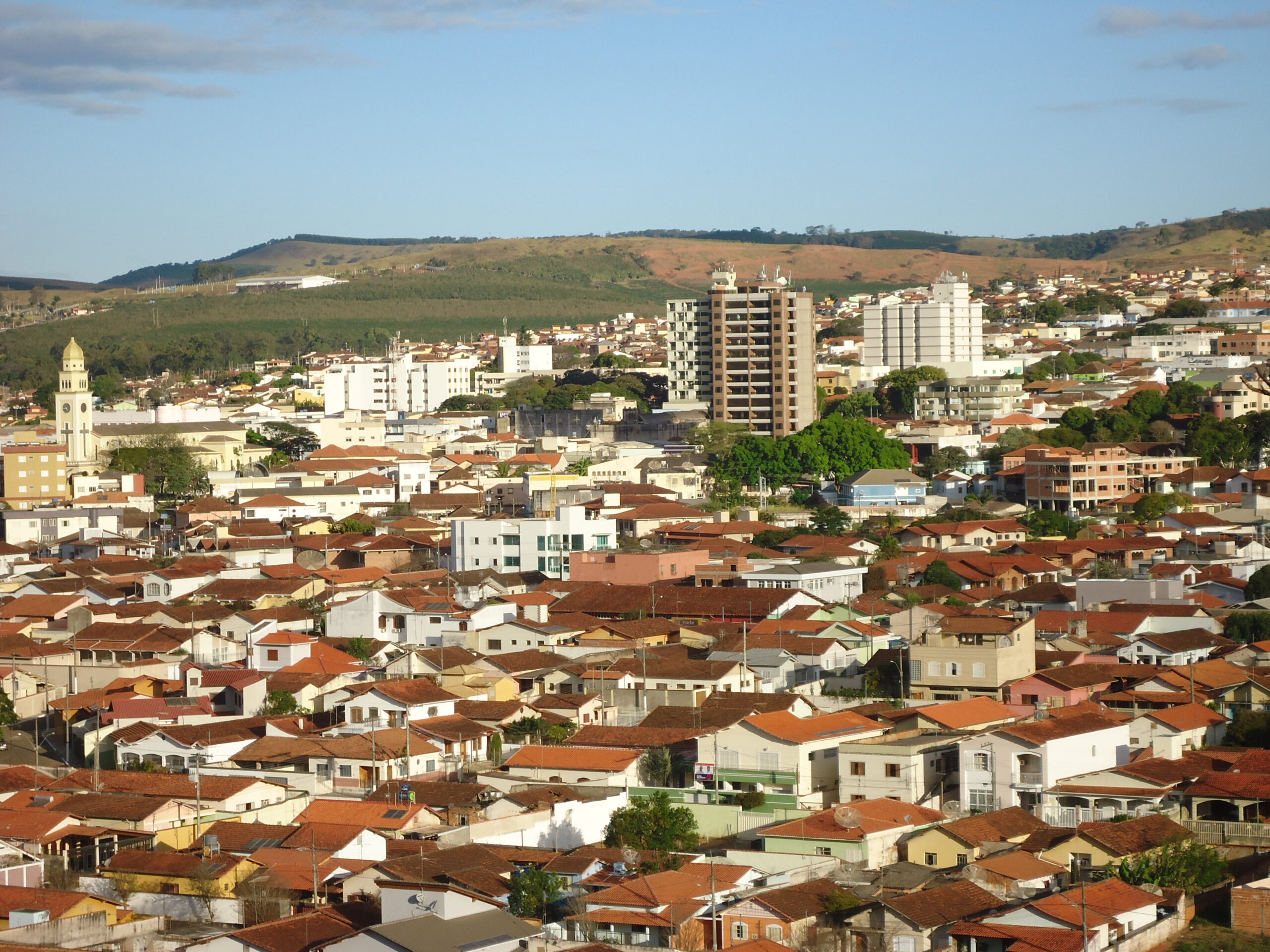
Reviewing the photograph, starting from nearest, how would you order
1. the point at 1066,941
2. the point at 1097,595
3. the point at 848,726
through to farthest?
the point at 1066,941 < the point at 848,726 < the point at 1097,595

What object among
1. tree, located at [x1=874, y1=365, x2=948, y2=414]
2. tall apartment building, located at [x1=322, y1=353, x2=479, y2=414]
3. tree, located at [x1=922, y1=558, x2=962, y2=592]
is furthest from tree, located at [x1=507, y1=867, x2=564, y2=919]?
tall apartment building, located at [x1=322, y1=353, x2=479, y2=414]

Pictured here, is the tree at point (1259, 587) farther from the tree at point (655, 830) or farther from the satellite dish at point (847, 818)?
the tree at point (655, 830)

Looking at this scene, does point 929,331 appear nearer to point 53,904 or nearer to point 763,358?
point 763,358

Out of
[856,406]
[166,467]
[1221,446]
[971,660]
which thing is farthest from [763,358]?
[971,660]

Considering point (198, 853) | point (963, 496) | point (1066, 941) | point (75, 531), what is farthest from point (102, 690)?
point (963, 496)

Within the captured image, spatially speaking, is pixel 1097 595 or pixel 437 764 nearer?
pixel 437 764

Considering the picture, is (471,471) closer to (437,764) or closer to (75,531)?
(75,531)

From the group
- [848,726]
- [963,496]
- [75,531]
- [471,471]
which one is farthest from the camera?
[471,471]
